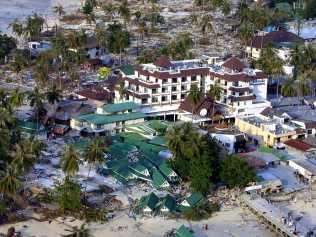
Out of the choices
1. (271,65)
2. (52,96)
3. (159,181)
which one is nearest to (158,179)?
(159,181)

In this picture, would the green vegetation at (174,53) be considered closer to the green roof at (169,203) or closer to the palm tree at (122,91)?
the palm tree at (122,91)

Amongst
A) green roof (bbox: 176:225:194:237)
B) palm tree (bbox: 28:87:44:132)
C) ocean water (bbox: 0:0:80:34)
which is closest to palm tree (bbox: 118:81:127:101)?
palm tree (bbox: 28:87:44:132)

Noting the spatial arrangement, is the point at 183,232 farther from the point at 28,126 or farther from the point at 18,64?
the point at 18,64

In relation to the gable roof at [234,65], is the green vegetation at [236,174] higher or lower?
lower

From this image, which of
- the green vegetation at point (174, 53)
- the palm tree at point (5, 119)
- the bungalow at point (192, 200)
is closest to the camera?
the bungalow at point (192, 200)

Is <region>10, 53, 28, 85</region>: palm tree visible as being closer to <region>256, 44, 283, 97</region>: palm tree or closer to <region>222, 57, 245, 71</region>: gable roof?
<region>222, 57, 245, 71</region>: gable roof

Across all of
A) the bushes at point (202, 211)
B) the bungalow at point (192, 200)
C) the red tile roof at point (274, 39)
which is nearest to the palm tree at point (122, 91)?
the bungalow at point (192, 200)
